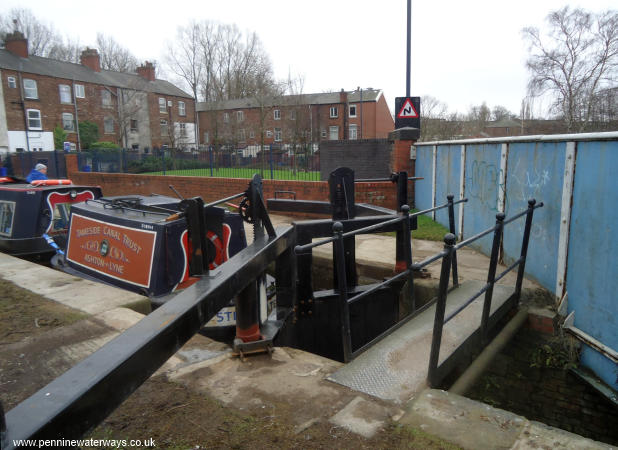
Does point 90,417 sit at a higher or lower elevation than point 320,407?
higher

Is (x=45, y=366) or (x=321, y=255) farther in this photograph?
(x=321, y=255)

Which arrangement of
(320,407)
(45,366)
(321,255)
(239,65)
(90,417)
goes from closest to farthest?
(90,417) < (320,407) < (45,366) < (321,255) < (239,65)

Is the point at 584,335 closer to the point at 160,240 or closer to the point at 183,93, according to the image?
the point at 160,240

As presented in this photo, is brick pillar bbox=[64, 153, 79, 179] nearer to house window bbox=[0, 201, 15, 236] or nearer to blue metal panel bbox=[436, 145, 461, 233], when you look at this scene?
house window bbox=[0, 201, 15, 236]

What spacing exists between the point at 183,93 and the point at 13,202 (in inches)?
1801

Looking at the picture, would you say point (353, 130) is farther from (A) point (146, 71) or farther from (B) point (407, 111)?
(B) point (407, 111)

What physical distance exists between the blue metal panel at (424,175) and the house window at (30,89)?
3541cm

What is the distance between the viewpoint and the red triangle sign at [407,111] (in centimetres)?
1092

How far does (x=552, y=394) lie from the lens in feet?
13.2

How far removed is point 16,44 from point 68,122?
7074mm

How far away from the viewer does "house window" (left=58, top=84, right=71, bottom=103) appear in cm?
3606

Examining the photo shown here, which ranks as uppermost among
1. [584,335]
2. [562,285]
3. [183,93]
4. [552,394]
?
[183,93]

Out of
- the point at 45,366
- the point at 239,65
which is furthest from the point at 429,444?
the point at 239,65

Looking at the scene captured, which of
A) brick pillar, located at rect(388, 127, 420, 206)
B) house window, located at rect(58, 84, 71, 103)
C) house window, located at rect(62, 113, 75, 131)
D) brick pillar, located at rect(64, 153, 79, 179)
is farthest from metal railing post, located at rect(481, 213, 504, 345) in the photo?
house window, located at rect(58, 84, 71, 103)
